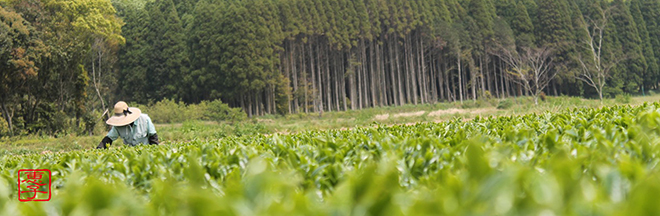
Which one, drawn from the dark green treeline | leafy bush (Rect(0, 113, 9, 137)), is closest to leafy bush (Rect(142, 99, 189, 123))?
the dark green treeline

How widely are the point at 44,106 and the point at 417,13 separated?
1096 inches

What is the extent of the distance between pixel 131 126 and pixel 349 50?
3271 centimetres

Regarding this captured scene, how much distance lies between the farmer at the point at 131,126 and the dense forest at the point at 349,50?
19.6 m

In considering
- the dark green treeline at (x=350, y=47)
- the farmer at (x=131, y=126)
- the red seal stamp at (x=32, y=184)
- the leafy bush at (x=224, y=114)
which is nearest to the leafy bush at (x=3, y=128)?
the leafy bush at (x=224, y=114)

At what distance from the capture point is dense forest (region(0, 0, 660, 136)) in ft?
102

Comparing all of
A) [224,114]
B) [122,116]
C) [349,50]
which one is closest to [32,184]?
[122,116]

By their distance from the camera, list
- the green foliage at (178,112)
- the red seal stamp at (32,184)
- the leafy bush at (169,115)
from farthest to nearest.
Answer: the leafy bush at (169,115), the green foliage at (178,112), the red seal stamp at (32,184)

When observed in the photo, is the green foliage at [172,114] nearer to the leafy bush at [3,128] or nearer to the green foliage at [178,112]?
the green foliage at [178,112]

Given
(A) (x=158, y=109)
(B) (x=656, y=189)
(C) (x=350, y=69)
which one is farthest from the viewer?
(C) (x=350, y=69)

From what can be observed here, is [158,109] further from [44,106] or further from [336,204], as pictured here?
[336,204]

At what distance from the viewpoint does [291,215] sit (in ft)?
1.97

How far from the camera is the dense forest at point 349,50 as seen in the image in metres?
31.1

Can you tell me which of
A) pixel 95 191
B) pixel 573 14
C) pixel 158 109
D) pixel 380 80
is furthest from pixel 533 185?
pixel 573 14

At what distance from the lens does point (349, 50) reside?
38219 millimetres
